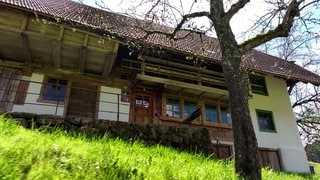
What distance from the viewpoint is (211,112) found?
47.9ft

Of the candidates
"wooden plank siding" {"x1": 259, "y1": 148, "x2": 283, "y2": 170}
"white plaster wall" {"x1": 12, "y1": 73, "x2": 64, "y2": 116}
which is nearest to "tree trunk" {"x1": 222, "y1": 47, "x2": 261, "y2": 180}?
"white plaster wall" {"x1": 12, "y1": 73, "x2": 64, "y2": 116}

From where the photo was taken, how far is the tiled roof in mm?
10159

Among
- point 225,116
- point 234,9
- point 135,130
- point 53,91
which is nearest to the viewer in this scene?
point 234,9

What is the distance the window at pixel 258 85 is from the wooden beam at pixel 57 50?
35.4ft

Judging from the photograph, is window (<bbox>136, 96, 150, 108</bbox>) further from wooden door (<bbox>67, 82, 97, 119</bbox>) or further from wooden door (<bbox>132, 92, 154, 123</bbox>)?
wooden door (<bbox>67, 82, 97, 119</bbox>)

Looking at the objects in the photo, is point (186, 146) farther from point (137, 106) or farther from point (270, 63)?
point (270, 63)

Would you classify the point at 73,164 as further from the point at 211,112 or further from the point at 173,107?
the point at 211,112

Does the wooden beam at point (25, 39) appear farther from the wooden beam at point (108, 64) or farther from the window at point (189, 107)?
the window at point (189, 107)

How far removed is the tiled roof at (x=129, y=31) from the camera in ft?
33.3

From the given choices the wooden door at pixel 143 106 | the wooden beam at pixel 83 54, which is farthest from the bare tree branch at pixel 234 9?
the wooden door at pixel 143 106

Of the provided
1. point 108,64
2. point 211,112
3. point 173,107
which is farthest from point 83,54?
point 211,112

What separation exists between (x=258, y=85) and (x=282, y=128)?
109 inches

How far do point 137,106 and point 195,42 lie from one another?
5.62m

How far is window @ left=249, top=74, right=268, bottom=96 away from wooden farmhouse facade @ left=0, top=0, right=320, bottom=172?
60 millimetres
